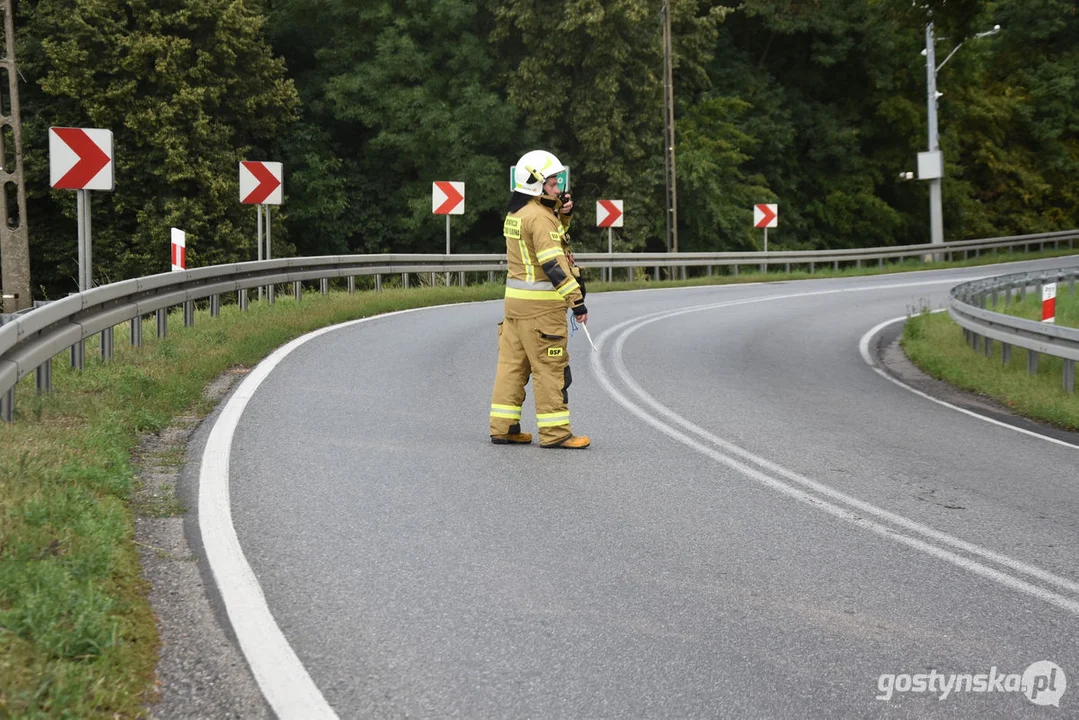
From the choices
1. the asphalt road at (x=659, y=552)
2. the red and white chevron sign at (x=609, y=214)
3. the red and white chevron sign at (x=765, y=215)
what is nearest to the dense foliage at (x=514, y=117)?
the red and white chevron sign at (x=765, y=215)

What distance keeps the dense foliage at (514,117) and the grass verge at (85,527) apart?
2037 centimetres

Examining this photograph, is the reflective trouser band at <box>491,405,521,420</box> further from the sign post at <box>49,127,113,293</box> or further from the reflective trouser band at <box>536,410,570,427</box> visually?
the sign post at <box>49,127,113,293</box>

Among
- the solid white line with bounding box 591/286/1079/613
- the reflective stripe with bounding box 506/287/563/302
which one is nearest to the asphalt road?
the solid white line with bounding box 591/286/1079/613

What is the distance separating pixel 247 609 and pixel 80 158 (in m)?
9.39

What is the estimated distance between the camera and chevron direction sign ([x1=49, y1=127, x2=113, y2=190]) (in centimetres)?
1330

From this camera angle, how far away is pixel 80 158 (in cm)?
1346

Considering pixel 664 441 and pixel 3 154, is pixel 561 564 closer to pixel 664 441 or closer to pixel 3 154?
pixel 664 441

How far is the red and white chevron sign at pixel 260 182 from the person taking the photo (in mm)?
19062

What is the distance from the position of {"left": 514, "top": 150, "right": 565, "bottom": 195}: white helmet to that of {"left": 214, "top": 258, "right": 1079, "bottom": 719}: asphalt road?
1725 millimetres

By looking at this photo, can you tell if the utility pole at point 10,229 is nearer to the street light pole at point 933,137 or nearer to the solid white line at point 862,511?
the solid white line at point 862,511

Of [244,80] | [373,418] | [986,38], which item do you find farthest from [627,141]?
[373,418]

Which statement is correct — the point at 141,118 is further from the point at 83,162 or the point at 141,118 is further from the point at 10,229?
the point at 83,162

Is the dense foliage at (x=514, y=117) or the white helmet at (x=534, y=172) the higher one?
the dense foliage at (x=514, y=117)

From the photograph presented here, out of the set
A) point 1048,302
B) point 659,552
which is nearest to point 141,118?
point 1048,302
